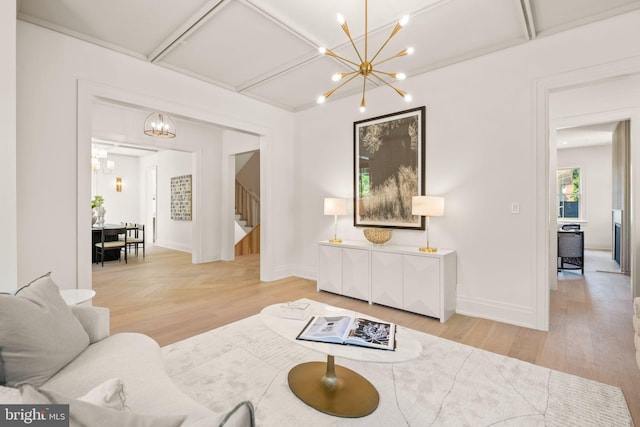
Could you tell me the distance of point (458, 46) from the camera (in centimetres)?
320

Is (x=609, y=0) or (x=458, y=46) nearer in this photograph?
(x=609, y=0)

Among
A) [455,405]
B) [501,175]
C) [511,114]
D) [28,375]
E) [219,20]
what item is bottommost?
[455,405]

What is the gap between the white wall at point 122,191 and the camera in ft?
29.5

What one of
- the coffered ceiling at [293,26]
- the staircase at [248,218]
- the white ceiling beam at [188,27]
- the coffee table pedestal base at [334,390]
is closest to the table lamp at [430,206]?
the coffered ceiling at [293,26]

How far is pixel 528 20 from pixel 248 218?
6945 mm

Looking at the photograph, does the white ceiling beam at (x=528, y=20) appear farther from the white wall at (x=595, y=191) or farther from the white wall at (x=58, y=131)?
the white wall at (x=595, y=191)

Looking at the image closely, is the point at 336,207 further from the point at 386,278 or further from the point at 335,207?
the point at 386,278

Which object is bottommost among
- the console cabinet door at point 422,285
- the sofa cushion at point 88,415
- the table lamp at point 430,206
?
the console cabinet door at point 422,285

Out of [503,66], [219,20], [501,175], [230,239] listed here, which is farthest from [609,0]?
[230,239]

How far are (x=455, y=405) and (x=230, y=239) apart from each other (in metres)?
5.89

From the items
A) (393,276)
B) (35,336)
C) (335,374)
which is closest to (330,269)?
(393,276)

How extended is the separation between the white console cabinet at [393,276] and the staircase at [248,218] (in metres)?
4.04

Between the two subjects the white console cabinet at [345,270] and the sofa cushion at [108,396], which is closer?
the sofa cushion at [108,396]

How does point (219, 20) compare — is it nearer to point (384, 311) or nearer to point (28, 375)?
point (28, 375)
